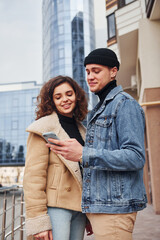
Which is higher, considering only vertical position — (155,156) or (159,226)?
(155,156)

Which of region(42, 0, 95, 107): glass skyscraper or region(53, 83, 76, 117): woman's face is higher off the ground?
region(42, 0, 95, 107): glass skyscraper

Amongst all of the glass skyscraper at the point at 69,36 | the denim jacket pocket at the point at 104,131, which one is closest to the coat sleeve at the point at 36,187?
the denim jacket pocket at the point at 104,131

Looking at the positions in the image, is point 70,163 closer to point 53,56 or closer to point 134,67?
point 134,67

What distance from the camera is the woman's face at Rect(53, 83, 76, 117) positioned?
80.4 inches

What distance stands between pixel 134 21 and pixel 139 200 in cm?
691

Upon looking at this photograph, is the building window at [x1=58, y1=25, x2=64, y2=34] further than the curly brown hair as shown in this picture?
Yes

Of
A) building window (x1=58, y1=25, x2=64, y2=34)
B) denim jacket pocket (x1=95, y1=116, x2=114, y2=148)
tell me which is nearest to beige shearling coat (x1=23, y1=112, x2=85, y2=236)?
denim jacket pocket (x1=95, y1=116, x2=114, y2=148)

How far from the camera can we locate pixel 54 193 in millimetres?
1758

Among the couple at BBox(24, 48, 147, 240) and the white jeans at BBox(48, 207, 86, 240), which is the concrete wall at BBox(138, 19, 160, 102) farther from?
the white jeans at BBox(48, 207, 86, 240)

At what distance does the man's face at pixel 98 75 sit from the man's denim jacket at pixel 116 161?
0.15 meters

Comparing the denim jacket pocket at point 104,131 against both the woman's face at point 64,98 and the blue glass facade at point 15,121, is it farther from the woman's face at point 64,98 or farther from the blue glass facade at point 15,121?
the blue glass facade at point 15,121

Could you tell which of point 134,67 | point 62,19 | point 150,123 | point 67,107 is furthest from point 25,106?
point 67,107

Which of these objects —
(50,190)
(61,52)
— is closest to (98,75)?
(50,190)

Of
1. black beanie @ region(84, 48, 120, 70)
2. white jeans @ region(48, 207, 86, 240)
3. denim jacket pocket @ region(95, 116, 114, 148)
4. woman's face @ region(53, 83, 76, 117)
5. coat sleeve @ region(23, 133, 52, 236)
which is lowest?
white jeans @ region(48, 207, 86, 240)
